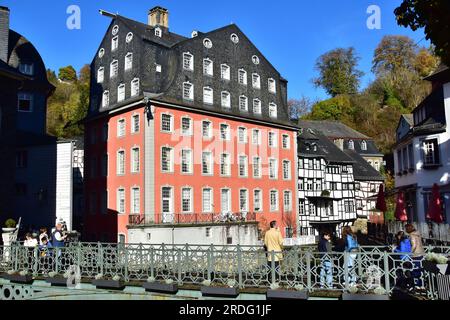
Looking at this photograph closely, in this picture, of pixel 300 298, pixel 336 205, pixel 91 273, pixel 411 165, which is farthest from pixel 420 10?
pixel 336 205

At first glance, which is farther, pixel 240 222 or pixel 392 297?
pixel 240 222

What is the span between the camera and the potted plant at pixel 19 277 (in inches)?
595

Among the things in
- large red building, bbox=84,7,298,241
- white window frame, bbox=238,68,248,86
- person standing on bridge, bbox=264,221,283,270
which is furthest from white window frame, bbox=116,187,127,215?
person standing on bridge, bbox=264,221,283,270

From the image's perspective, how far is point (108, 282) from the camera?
1378 centimetres

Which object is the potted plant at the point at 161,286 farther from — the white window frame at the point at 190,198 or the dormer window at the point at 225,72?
the dormer window at the point at 225,72

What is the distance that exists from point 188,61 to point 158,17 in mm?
8557

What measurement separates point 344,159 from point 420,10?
46.4 m

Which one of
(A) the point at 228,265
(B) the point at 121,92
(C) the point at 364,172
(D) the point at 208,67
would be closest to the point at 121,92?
(B) the point at 121,92

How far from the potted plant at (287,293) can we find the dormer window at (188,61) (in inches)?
1194

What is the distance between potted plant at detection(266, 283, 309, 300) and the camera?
1108cm

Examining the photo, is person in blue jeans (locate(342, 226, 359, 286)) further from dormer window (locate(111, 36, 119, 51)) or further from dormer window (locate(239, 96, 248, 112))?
dormer window (locate(111, 36, 119, 51))

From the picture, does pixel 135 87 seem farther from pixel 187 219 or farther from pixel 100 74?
pixel 187 219

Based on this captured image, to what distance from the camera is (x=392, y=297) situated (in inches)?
409
